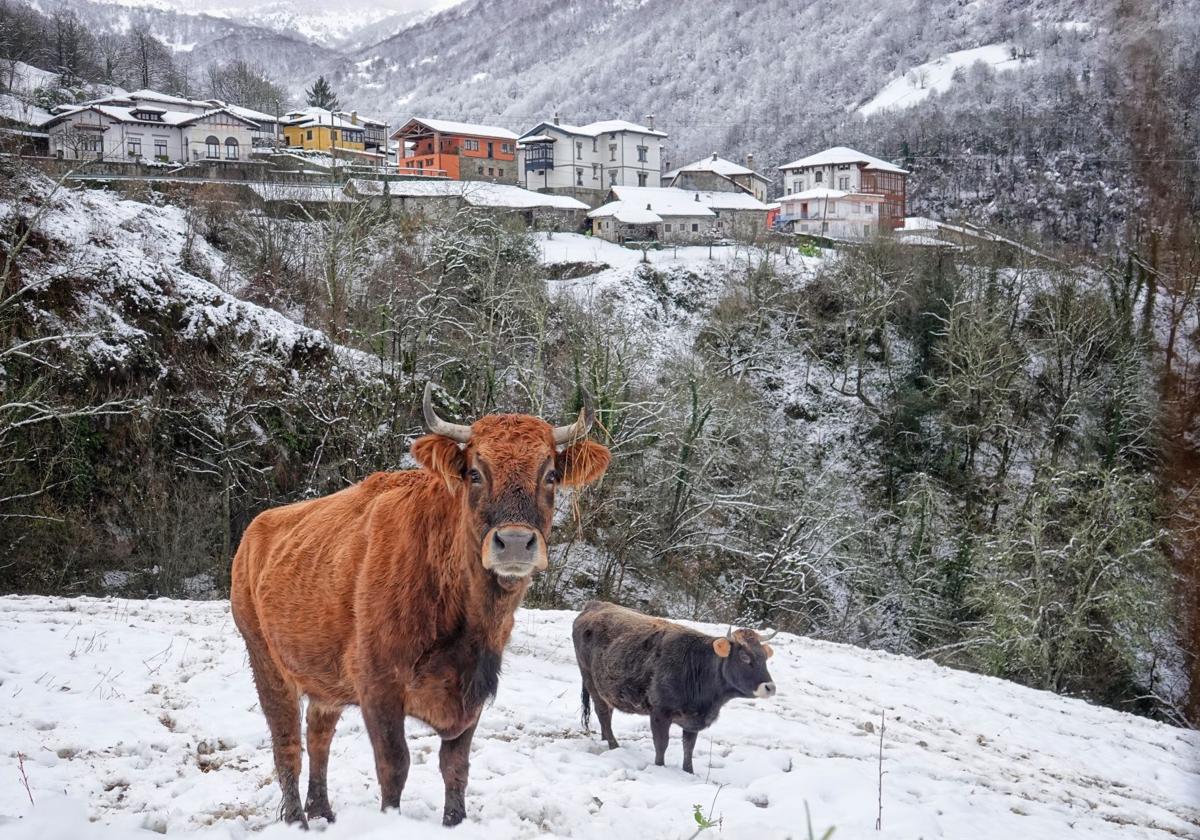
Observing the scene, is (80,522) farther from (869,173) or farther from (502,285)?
(869,173)

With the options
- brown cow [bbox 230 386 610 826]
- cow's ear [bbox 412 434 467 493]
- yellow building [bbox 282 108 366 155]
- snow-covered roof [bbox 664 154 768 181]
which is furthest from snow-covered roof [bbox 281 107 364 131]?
cow's ear [bbox 412 434 467 493]

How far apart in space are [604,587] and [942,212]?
3074cm

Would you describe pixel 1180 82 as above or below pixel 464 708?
above

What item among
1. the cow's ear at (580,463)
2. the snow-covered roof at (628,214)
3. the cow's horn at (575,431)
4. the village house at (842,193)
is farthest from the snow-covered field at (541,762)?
the snow-covered roof at (628,214)

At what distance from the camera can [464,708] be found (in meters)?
5.05

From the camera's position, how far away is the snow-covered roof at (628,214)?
64.2m

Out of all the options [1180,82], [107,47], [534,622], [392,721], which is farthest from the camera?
[107,47]

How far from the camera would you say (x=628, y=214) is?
64688 millimetres

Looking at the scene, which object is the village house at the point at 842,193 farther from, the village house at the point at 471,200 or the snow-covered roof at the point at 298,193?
the snow-covered roof at the point at 298,193

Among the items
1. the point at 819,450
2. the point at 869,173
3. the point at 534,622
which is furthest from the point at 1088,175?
the point at 869,173

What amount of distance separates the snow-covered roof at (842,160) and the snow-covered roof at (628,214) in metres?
16.7

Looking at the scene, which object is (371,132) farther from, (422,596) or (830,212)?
(422,596)

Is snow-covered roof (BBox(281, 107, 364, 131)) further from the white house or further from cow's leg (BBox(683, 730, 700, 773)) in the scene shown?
cow's leg (BBox(683, 730, 700, 773))

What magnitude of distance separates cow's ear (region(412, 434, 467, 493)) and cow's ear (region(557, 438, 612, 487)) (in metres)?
0.65
